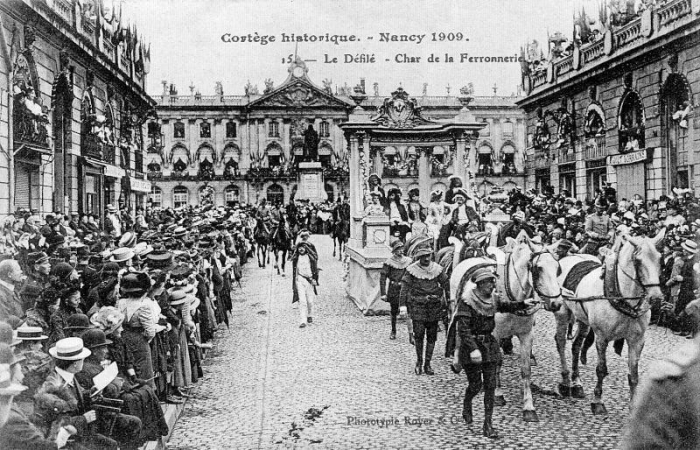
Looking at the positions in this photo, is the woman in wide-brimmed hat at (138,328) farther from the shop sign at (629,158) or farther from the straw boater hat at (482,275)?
the shop sign at (629,158)

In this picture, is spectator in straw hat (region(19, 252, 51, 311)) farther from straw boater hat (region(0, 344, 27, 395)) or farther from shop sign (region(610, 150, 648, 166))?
shop sign (region(610, 150, 648, 166))

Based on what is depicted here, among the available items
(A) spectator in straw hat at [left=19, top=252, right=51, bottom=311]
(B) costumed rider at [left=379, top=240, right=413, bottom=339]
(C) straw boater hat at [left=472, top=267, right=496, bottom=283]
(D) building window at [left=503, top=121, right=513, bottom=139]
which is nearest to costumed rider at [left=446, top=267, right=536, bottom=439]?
(C) straw boater hat at [left=472, top=267, right=496, bottom=283]

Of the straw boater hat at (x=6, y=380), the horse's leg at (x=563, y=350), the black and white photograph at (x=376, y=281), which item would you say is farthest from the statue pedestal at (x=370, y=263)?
the straw boater hat at (x=6, y=380)

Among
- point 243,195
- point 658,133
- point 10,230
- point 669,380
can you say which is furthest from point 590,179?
point 243,195

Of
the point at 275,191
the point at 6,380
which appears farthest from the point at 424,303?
the point at 275,191

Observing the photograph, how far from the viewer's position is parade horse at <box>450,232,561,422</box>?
8344 mm

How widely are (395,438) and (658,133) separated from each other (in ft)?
60.3

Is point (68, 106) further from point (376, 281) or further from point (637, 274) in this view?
point (637, 274)

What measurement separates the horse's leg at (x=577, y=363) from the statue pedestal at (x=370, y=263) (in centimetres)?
625

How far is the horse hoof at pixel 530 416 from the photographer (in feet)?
26.4

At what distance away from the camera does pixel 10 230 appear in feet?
44.9

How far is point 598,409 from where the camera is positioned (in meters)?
8.25

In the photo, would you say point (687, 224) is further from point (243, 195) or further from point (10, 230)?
point (243, 195)

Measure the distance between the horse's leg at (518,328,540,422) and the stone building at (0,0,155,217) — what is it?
41.9ft
